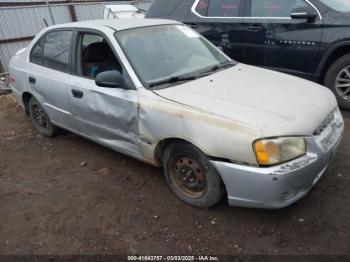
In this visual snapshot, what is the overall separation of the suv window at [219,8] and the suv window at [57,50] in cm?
269

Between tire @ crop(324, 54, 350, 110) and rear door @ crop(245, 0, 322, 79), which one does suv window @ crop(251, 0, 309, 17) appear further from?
tire @ crop(324, 54, 350, 110)

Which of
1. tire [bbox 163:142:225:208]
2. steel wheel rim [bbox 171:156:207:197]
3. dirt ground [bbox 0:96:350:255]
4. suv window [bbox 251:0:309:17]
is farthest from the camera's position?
suv window [bbox 251:0:309:17]

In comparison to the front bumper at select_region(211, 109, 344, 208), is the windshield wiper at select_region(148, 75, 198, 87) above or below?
above

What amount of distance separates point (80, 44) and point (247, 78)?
194 cm

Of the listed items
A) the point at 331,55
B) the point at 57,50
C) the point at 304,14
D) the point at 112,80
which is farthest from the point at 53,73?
the point at 331,55

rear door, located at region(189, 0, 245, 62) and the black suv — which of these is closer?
the black suv

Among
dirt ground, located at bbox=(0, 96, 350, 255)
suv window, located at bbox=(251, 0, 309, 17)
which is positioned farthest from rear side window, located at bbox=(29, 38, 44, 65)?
suv window, located at bbox=(251, 0, 309, 17)

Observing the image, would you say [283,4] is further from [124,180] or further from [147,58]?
[124,180]

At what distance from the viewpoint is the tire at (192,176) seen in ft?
10.3

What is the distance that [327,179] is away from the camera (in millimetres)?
3674

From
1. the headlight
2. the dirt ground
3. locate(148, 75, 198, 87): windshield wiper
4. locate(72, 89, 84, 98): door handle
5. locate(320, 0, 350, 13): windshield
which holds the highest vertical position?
locate(320, 0, 350, 13): windshield

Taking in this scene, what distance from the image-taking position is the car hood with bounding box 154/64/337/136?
2.89m

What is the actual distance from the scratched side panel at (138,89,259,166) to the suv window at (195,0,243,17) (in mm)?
3278

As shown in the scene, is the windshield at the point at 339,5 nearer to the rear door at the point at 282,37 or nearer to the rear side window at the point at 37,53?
the rear door at the point at 282,37
